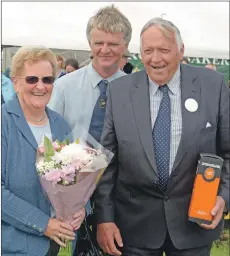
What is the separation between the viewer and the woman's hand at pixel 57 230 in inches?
87.4

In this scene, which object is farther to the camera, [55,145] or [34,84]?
[34,84]

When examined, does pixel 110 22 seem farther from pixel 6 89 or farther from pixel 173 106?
pixel 6 89

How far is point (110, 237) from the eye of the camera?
2564 millimetres

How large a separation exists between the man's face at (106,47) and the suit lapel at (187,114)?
433 millimetres

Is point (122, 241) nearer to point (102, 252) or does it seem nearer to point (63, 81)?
point (102, 252)

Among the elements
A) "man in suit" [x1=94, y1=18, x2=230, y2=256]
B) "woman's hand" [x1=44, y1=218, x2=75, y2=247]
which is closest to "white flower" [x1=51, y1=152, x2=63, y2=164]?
"woman's hand" [x1=44, y1=218, x2=75, y2=247]

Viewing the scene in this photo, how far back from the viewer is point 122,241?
2.66 m

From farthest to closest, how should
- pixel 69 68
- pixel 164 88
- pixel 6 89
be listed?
1. pixel 69 68
2. pixel 6 89
3. pixel 164 88

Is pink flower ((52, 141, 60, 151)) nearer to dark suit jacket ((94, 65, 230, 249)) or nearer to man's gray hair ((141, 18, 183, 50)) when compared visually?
dark suit jacket ((94, 65, 230, 249))

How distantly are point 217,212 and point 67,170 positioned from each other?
2.87ft

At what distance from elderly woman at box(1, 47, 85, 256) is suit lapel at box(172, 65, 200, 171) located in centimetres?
61

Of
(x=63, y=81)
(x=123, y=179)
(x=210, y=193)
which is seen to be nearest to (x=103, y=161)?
(x=123, y=179)

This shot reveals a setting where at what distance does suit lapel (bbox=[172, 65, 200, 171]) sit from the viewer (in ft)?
7.87

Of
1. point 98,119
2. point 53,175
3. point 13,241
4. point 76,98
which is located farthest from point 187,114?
point 13,241
